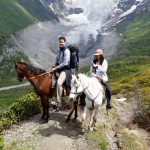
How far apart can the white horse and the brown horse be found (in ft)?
10.1

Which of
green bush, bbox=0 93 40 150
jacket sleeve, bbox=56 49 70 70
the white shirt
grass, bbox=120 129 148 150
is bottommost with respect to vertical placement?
grass, bbox=120 129 148 150

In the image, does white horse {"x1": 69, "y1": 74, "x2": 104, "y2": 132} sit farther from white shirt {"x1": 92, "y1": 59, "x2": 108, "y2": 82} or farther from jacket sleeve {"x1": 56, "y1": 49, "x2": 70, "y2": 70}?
jacket sleeve {"x1": 56, "y1": 49, "x2": 70, "y2": 70}

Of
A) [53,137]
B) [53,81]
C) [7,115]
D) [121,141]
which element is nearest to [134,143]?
[121,141]

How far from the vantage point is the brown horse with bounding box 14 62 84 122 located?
28.9 meters

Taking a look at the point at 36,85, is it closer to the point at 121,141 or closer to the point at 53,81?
the point at 53,81

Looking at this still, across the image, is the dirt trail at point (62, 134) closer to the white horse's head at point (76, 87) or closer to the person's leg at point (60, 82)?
the person's leg at point (60, 82)

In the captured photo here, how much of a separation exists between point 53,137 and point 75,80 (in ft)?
12.9

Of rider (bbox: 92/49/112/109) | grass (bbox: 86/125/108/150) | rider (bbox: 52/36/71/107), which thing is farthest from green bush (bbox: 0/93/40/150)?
rider (bbox: 92/49/112/109)

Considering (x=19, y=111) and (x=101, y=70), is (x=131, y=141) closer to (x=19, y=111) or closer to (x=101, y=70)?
(x=101, y=70)

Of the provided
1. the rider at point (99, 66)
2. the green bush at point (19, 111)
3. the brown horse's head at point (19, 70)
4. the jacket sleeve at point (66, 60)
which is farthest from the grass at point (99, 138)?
the brown horse's head at point (19, 70)

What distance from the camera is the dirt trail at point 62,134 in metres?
24.9

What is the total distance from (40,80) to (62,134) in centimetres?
441

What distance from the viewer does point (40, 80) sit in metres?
29.1

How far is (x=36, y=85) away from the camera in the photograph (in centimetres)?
2903
